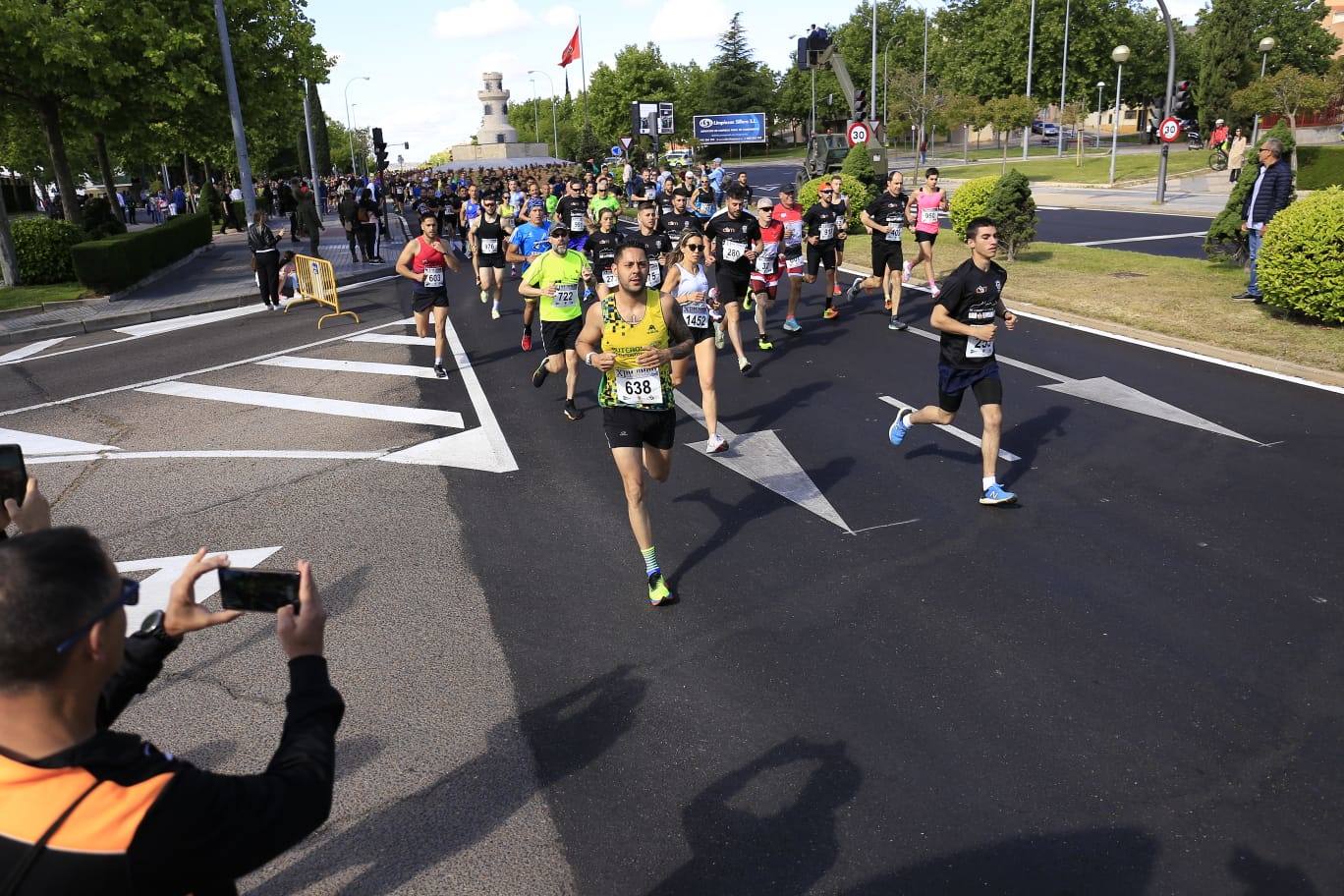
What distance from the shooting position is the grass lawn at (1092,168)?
45531 mm

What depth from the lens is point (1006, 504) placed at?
7047 millimetres

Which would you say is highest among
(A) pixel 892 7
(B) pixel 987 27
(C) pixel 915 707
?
(A) pixel 892 7

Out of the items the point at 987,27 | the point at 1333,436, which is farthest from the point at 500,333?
the point at 987,27

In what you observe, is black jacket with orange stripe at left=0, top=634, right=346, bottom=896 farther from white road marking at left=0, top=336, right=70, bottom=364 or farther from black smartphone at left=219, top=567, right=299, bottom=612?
white road marking at left=0, top=336, right=70, bottom=364

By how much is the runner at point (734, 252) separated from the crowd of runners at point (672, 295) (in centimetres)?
2

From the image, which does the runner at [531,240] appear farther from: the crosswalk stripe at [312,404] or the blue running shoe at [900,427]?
the blue running shoe at [900,427]

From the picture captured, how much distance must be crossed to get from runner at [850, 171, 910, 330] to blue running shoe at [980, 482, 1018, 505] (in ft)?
21.6

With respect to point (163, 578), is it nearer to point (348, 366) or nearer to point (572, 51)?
point (348, 366)

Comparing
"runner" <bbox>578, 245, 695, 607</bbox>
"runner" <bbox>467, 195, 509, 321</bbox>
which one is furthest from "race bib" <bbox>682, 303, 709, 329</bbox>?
"runner" <bbox>467, 195, 509, 321</bbox>

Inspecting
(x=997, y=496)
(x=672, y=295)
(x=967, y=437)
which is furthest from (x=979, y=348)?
(x=672, y=295)

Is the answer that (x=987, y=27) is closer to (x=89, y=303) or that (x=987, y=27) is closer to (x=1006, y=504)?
(x=89, y=303)

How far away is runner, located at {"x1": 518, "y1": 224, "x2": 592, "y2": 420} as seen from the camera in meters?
10.1

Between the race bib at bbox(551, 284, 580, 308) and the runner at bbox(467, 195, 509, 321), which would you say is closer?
the race bib at bbox(551, 284, 580, 308)

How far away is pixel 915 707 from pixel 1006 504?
9.45 ft
